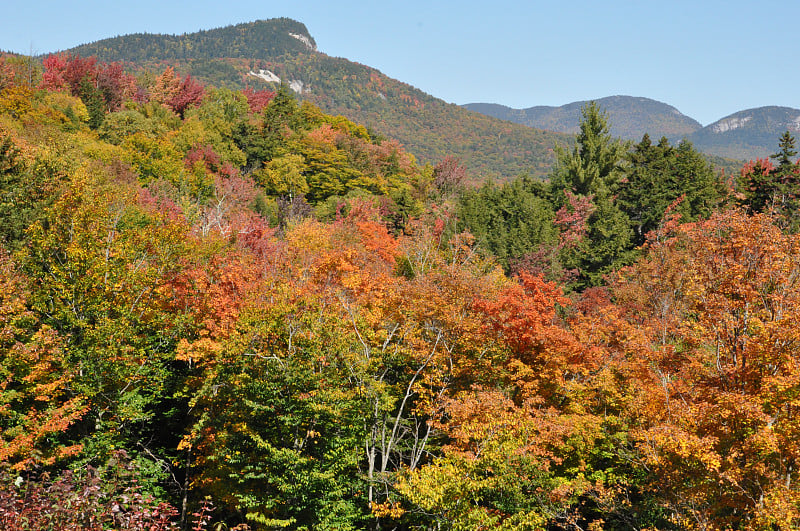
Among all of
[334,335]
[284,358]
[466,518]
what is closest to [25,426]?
[284,358]

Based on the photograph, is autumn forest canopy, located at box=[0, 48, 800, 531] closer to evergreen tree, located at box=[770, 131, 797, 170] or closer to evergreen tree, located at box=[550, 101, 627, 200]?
evergreen tree, located at box=[770, 131, 797, 170]

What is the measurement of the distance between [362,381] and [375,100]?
524 ft

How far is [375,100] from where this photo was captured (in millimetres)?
169000

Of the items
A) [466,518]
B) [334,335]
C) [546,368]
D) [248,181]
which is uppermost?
[248,181]

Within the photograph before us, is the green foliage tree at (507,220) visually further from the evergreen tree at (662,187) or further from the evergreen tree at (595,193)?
the evergreen tree at (662,187)

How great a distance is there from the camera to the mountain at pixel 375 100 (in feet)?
454

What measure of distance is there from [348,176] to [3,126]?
108 ft

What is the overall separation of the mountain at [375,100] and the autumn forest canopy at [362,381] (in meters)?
96.3

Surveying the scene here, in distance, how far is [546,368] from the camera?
24453 millimetres

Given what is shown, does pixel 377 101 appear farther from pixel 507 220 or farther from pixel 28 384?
pixel 28 384

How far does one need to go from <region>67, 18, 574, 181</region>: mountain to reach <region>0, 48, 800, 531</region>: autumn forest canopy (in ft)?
316

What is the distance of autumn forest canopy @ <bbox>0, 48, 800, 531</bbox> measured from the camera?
13.8 m

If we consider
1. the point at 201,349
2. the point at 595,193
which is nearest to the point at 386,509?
the point at 201,349

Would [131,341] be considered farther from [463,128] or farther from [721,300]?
[463,128]
